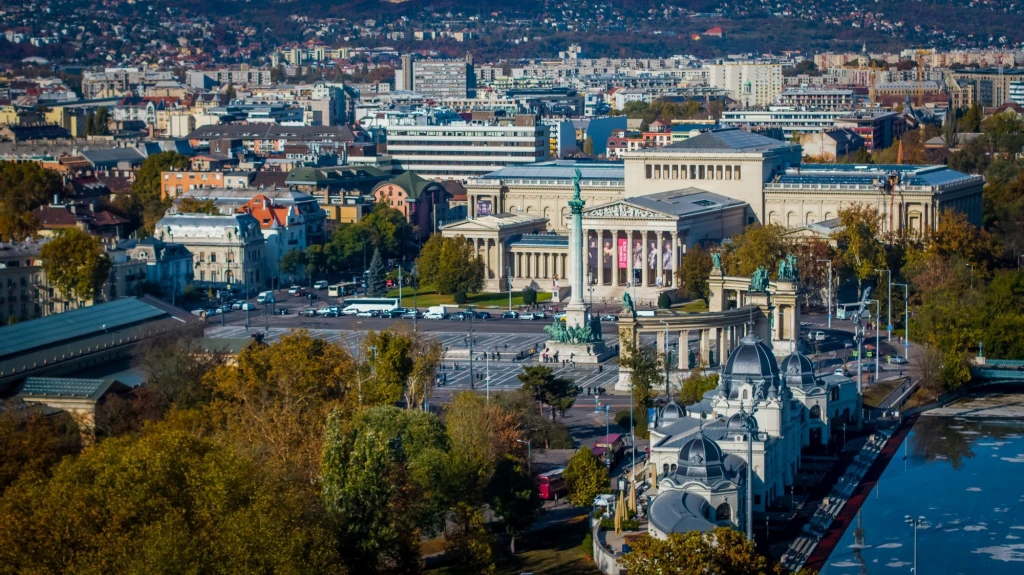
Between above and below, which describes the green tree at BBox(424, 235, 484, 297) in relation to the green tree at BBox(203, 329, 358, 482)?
above

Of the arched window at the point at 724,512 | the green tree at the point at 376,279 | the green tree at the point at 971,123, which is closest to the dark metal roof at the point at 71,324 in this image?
the arched window at the point at 724,512

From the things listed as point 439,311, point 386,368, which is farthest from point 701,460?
point 439,311

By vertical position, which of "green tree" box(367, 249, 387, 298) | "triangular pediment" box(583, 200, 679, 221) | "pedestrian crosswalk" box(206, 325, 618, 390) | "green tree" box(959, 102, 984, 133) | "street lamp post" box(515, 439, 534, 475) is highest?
"green tree" box(959, 102, 984, 133)

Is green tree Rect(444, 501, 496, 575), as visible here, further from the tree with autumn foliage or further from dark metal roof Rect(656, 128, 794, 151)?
dark metal roof Rect(656, 128, 794, 151)

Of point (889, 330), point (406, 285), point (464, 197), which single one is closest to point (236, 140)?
point (464, 197)

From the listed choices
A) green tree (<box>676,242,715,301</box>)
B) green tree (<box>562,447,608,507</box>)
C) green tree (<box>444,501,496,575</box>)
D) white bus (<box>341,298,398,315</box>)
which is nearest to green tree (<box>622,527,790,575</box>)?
green tree (<box>444,501,496,575</box>)

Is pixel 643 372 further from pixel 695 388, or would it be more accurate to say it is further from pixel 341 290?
pixel 341 290

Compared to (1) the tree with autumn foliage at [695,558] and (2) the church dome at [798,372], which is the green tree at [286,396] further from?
(2) the church dome at [798,372]
